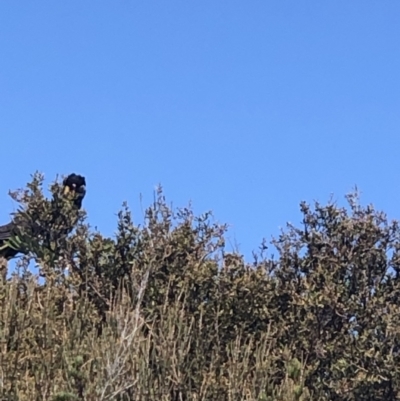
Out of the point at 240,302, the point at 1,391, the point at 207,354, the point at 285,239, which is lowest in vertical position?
the point at 1,391

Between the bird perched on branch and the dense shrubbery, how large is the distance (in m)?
0.18

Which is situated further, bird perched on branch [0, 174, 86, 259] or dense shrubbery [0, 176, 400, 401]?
bird perched on branch [0, 174, 86, 259]

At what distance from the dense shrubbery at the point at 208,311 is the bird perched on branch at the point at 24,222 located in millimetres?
182

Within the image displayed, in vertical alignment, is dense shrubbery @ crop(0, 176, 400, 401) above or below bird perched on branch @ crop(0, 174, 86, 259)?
below

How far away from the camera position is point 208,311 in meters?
12.6

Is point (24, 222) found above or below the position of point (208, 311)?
above

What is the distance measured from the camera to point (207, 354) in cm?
1203

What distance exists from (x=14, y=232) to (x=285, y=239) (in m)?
3.62

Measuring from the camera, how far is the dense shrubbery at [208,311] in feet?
35.7

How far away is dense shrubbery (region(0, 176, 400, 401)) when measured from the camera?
10883 millimetres

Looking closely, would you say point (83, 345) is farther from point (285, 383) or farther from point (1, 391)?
point (285, 383)

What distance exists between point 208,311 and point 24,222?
115 inches

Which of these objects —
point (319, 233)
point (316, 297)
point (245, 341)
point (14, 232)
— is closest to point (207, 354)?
point (245, 341)

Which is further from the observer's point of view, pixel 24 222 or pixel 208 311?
pixel 24 222
